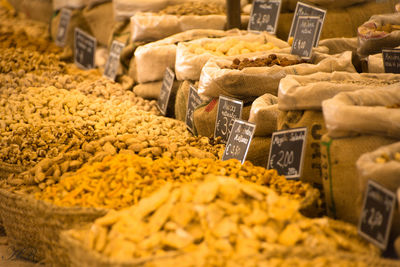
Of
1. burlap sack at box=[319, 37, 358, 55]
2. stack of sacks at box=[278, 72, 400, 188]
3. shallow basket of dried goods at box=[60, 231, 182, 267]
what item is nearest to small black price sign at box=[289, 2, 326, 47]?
burlap sack at box=[319, 37, 358, 55]

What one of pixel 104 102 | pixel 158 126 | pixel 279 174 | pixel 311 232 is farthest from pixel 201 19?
pixel 311 232

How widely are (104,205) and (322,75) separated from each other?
1029mm

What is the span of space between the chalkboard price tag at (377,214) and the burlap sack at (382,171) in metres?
0.04

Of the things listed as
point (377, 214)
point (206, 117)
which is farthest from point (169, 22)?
point (377, 214)

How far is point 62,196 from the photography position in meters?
1.69

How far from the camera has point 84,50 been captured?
416 centimetres

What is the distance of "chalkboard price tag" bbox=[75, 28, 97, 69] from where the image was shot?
162 inches

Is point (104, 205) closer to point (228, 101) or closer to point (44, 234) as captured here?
point (44, 234)

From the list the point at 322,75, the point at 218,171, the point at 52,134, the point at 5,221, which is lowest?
the point at 5,221

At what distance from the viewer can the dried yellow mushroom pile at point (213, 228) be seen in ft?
4.19

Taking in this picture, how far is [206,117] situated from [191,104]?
29 centimetres

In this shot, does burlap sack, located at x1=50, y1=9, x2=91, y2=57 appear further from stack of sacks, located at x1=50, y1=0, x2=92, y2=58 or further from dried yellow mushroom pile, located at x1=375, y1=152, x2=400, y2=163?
dried yellow mushroom pile, located at x1=375, y1=152, x2=400, y2=163

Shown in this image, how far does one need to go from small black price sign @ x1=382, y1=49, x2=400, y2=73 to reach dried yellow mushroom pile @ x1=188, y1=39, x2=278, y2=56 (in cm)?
79

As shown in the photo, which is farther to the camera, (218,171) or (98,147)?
(98,147)
